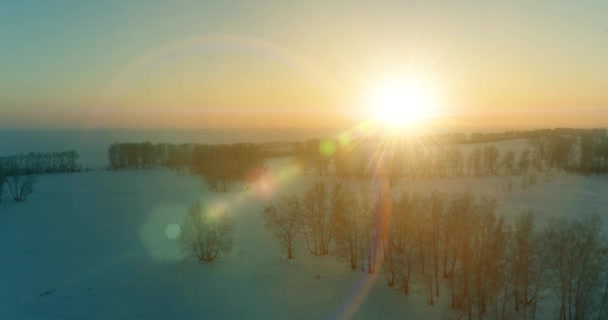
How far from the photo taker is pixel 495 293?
17.2 m

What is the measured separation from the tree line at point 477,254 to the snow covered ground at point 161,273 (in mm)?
1465

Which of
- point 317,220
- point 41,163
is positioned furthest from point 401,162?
point 41,163

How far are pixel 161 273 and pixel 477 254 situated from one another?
2019 cm

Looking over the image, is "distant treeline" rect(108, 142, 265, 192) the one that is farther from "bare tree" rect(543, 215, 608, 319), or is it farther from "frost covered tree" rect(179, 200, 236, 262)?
"bare tree" rect(543, 215, 608, 319)

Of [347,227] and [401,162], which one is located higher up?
[401,162]

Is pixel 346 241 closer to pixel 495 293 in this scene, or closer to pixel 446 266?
pixel 446 266

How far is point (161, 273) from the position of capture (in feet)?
75.9

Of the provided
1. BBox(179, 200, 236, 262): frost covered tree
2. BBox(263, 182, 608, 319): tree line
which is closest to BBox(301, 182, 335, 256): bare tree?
BBox(263, 182, 608, 319): tree line

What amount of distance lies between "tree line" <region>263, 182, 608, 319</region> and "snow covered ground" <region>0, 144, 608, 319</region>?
1.46 metres

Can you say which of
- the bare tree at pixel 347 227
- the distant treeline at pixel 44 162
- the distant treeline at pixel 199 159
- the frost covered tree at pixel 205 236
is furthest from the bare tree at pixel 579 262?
the distant treeline at pixel 44 162

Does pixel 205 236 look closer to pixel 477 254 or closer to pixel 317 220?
pixel 317 220

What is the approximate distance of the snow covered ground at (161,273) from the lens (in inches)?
749

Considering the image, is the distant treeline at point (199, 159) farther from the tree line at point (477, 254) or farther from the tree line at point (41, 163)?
the tree line at point (477, 254)

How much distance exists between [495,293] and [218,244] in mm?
18395
